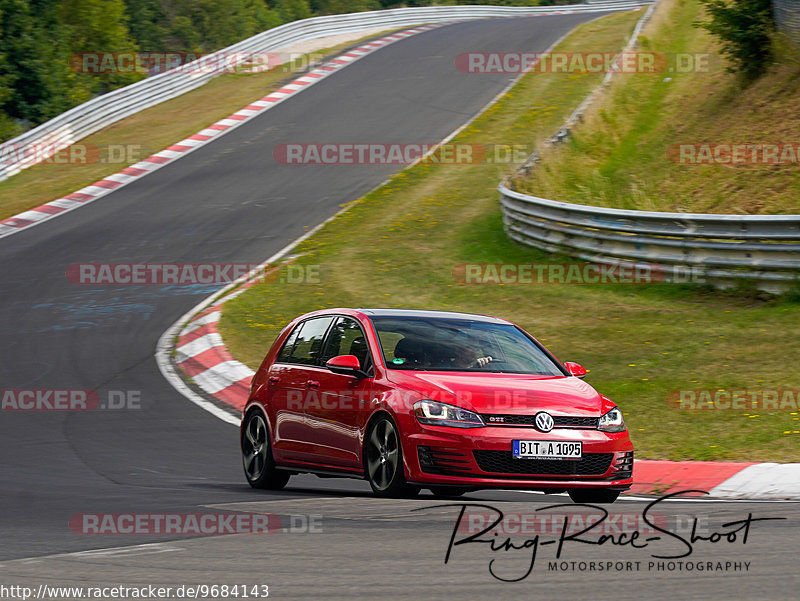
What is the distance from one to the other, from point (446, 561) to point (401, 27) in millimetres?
42891

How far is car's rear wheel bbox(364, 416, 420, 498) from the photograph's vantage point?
25.4ft

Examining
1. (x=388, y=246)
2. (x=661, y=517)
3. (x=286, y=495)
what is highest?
(x=661, y=517)

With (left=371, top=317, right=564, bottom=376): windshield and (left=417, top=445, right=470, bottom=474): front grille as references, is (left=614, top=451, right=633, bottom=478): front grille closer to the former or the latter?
(left=371, top=317, right=564, bottom=376): windshield

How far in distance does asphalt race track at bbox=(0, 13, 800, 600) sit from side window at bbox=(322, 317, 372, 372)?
3.42 ft

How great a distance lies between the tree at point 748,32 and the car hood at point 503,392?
56.7 ft

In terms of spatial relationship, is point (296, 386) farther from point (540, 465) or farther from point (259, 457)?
point (540, 465)

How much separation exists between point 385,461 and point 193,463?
2983 mm

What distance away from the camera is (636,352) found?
44.7 ft

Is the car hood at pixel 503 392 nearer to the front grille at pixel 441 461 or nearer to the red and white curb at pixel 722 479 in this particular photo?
the front grille at pixel 441 461

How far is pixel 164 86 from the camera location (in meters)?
36.9

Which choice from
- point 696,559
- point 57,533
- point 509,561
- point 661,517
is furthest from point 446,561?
point 57,533

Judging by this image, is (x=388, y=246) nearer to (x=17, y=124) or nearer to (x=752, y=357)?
(x=752, y=357)

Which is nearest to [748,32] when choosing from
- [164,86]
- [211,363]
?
[211,363]

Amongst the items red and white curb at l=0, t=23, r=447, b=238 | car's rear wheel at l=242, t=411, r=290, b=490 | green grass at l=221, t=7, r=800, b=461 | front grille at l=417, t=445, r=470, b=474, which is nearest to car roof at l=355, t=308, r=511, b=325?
car's rear wheel at l=242, t=411, r=290, b=490
